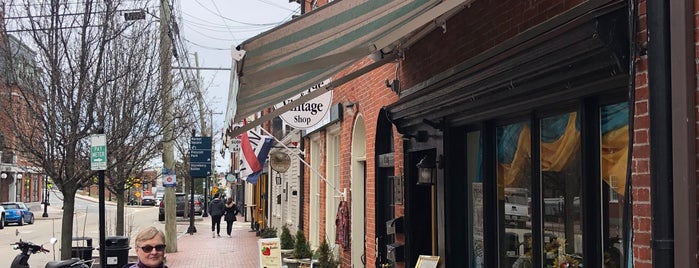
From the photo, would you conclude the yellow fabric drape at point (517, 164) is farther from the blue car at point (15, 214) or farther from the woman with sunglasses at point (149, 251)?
the blue car at point (15, 214)

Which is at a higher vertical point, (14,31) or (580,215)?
(14,31)

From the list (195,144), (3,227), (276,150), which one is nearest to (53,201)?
(3,227)

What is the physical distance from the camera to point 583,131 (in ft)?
13.8

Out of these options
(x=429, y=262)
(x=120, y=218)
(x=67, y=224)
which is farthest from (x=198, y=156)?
(x=429, y=262)

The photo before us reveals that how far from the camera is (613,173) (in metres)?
3.99

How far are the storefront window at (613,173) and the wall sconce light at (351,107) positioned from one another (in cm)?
664

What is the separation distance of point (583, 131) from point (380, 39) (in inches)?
59.8

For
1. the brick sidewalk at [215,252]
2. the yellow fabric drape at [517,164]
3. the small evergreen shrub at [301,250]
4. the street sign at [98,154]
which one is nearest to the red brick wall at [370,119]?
the small evergreen shrub at [301,250]

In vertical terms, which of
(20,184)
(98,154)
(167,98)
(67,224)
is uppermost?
(167,98)

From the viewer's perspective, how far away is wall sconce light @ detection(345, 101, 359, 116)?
34.9 feet

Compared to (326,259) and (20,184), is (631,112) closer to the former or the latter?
(326,259)

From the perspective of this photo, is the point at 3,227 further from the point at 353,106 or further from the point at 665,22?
the point at 665,22

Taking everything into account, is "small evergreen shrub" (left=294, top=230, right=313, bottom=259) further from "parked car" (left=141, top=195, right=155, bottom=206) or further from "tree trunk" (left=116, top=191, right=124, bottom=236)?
"parked car" (left=141, top=195, right=155, bottom=206)

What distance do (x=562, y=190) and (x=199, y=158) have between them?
19.4 m
